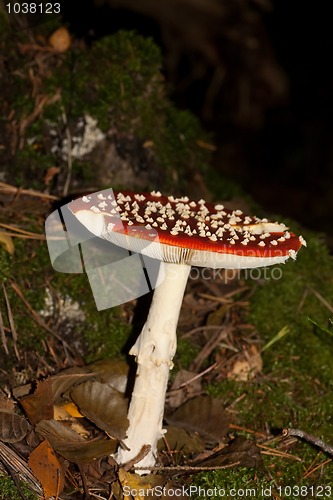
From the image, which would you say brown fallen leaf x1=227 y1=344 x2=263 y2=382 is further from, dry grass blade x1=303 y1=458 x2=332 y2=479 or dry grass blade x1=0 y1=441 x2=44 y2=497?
dry grass blade x1=0 y1=441 x2=44 y2=497

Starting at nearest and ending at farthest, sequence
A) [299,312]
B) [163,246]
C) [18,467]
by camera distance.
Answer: [163,246] < [18,467] < [299,312]

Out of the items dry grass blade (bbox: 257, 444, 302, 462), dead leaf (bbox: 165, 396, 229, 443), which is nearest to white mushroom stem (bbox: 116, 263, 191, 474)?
dead leaf (bbox: 165, 396, 229, 443)

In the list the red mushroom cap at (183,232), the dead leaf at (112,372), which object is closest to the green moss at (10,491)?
the dead leaf at (112,372)

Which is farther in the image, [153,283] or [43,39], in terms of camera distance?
[43,39]

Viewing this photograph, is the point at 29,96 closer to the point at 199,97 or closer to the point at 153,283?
the point at 153,283

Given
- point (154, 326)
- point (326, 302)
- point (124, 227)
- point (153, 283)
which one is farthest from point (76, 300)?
point (326, 302)

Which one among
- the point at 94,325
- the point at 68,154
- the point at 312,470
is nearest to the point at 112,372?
the point at 94,325

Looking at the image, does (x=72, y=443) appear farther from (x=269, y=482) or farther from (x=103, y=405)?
(x=269, y=482)
